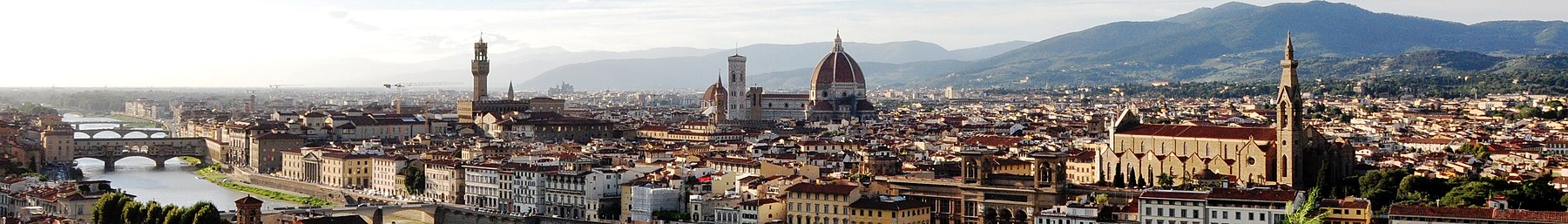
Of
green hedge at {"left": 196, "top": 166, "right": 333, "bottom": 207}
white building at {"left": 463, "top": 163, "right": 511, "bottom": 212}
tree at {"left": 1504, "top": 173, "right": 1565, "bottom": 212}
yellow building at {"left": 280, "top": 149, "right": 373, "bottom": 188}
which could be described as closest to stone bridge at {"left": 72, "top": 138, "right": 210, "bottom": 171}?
green hedge at {"left": 196, "top": 166, "right": 333, "bottom": 207}

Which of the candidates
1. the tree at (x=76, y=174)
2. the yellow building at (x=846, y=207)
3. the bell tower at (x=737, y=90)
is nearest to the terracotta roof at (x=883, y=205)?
the yellow building at (x=846, y=207)

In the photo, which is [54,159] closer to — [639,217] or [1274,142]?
[639,217]

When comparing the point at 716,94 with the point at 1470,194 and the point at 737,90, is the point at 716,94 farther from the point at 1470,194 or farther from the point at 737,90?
the point at 1470,194

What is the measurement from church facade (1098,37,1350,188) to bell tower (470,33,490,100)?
49402 millimetres

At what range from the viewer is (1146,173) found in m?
40.2

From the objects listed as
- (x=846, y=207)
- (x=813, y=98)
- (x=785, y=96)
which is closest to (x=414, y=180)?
(x=846, y=207)

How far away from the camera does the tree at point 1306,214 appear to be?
22953 millimetres

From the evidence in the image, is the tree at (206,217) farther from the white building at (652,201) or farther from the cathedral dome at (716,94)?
the cathedral dome at (716,94)

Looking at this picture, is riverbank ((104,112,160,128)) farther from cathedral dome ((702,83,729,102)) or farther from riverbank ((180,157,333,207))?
riverbank ((180,157,333,207))

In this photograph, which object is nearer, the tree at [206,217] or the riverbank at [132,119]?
the tree at [206,217]

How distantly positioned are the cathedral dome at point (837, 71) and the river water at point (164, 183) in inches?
1186

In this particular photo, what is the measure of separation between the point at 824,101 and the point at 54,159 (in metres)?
35.5

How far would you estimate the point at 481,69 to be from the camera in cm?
8869

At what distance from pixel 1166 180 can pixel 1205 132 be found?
2911mm
